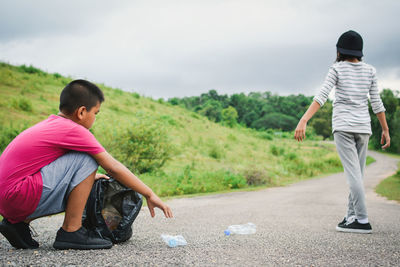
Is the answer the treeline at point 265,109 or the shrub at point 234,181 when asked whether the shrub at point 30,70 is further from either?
the treeline at point 265,109

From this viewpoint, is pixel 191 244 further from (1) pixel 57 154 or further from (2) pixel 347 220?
(2) pixel 347 220

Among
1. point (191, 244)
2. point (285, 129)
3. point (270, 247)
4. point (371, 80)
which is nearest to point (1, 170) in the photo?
point (191, 244)

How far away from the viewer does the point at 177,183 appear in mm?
9344

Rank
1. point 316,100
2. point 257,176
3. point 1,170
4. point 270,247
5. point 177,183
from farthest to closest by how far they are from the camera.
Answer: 1. point 257,176
2. point 177,183
3. point 316,100
4. point 270,247
5. point 1,170

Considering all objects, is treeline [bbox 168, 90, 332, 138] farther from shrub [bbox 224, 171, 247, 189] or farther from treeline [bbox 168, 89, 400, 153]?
shrub [bbox 224, 171, 247, 189]

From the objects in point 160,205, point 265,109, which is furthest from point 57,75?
point 265,109

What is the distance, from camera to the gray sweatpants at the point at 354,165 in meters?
3.85

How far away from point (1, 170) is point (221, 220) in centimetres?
325

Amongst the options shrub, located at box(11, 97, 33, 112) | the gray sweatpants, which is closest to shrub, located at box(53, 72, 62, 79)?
shrub, located at box(11, 97, 33, 112)

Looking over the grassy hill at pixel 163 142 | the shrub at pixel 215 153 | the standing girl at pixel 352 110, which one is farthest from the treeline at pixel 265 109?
the standing girl at pixel 352 110

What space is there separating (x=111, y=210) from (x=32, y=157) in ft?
3.11

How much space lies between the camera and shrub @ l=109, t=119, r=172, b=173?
392 inches

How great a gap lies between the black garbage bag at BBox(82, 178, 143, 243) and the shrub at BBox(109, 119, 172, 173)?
6757mm

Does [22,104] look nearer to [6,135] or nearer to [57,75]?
[6,135]
